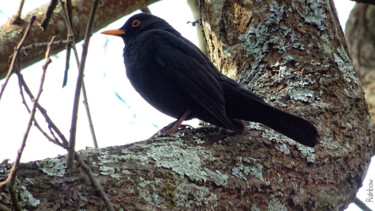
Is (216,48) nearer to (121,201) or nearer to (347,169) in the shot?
(347,169)

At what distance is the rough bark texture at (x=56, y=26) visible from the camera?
4484mm

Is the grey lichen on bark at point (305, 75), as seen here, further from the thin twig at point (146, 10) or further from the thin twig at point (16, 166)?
the thin twig at point (16, 166)

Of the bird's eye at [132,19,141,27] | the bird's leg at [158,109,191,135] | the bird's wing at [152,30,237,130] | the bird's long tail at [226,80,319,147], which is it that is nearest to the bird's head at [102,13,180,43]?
the bird's eye at [132,19,141,27]

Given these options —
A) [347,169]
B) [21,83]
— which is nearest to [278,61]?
[347,169]

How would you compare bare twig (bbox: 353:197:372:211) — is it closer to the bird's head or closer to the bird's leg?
the bird's leg

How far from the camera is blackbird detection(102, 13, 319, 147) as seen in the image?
152 inches

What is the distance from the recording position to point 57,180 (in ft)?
7.54

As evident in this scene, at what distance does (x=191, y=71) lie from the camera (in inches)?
164

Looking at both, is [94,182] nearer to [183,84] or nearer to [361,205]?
[183,84]

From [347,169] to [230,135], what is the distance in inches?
28.8

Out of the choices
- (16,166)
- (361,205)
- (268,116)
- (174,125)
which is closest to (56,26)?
(174,125)

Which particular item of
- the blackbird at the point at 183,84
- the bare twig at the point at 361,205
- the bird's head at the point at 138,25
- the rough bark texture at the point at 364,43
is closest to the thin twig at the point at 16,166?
the blackbird at the point at 183,84

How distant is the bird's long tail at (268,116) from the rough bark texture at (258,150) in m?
0.07

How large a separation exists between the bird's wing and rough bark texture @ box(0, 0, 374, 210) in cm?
28
